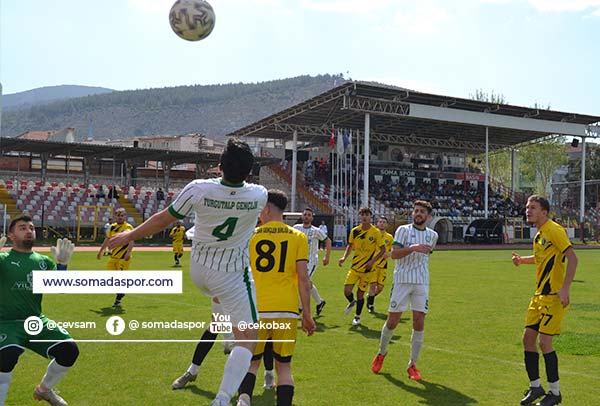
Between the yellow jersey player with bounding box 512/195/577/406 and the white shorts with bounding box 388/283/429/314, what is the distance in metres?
1.43

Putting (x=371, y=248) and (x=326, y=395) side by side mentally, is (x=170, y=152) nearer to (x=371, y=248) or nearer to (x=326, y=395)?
(x=371, y=248)

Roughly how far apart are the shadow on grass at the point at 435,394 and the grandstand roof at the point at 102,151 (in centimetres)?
3740

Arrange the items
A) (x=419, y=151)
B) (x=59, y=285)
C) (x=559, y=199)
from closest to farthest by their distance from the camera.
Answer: (x=59, y=285), (x=419, y=151), (x=559, y=199)

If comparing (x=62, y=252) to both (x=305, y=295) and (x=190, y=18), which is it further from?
(x=190, y=18)

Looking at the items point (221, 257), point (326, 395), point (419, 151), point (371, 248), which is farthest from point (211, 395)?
point (419, 151)

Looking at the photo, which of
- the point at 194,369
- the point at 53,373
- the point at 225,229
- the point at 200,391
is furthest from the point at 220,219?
the point at 194,369

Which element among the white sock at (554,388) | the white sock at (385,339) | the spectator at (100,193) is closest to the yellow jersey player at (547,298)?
the white sock at (554,388)

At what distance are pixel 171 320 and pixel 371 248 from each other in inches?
164

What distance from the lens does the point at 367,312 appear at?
14000 mm

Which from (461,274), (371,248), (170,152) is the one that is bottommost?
(461,274)

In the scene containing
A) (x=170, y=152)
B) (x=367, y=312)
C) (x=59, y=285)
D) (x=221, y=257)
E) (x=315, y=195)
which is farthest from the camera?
(x=315, y=195)

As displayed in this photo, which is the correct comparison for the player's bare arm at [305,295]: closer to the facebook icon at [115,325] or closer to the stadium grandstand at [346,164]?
the facebook icon at [115,325]

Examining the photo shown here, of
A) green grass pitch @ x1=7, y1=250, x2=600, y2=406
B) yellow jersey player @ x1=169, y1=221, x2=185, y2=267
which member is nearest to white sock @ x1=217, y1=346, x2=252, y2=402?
green grass pitch @ x1=7, y1=250, x2=600, y2=406

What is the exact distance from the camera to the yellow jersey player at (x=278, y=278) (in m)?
6.00
